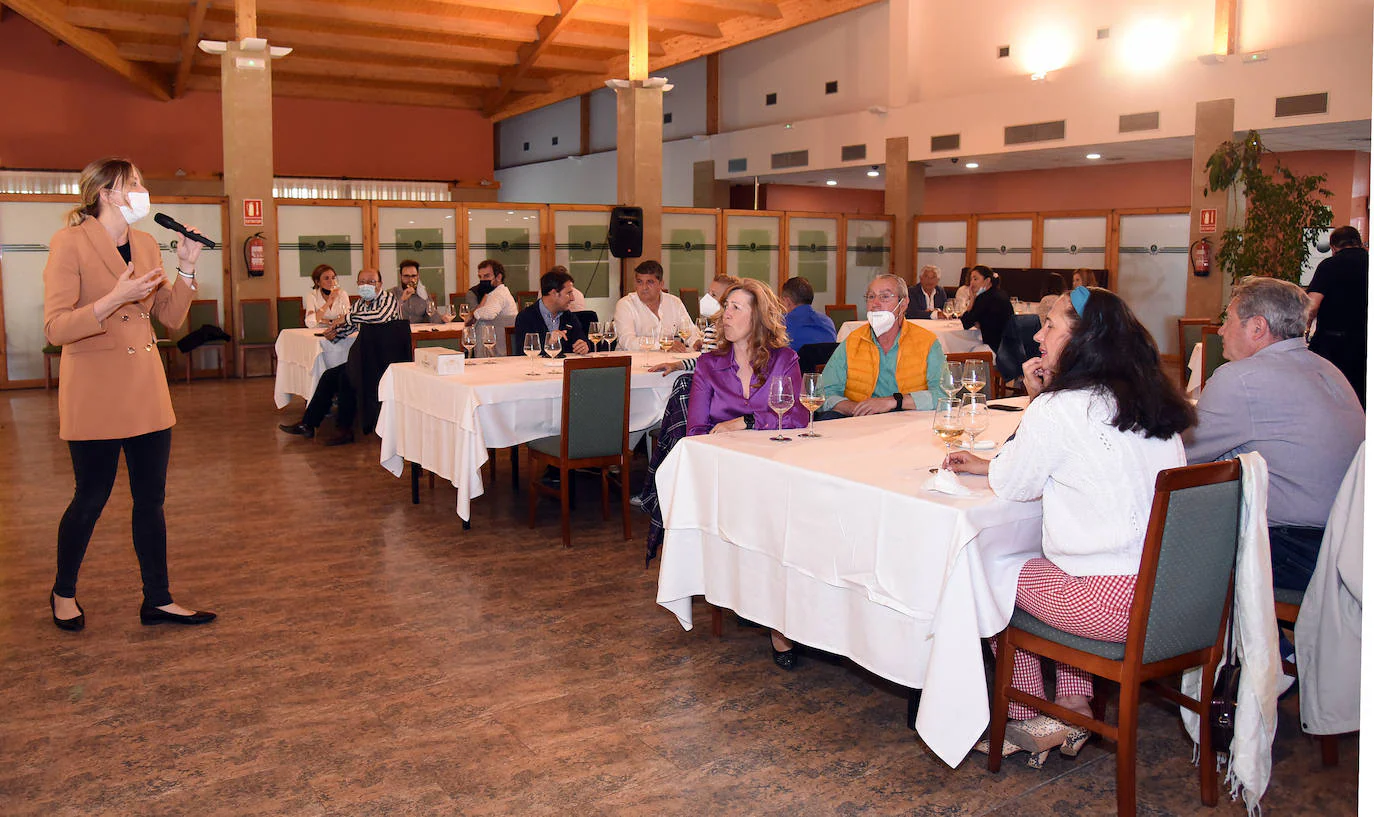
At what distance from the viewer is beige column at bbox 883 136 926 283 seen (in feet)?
50.0

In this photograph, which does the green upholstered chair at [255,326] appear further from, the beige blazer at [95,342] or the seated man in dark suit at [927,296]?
the beige blazer at [95,342]

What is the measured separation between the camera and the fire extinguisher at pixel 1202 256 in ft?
41.5

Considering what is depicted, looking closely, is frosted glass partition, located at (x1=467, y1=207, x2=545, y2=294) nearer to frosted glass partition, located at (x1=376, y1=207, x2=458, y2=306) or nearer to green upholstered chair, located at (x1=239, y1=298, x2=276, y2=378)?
frosted glass partition, located at (x1=376, y1=207, x2=458, y2=306)

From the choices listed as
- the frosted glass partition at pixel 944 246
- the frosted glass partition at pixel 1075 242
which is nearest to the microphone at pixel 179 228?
the frosted glass partition at pixel 1075 242

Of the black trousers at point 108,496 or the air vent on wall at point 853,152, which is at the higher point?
the air vent on wall at point 853,152

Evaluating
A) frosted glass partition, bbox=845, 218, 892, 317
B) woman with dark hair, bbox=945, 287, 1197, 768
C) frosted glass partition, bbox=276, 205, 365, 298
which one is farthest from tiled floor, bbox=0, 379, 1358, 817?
frosted glass partition, bbox=845, 218, 892, 317

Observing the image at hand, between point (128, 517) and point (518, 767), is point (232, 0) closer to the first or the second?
point (128, 517)

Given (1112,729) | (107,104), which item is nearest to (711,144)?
(107,104)

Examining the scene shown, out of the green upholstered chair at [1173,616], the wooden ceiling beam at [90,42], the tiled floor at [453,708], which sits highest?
the wooden ceiling beam at [90,42]

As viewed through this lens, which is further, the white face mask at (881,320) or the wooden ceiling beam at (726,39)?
the wooden ceiling beam at (726,39)

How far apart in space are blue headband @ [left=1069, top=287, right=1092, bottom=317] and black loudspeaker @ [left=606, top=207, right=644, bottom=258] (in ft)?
36.6

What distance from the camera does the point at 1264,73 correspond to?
11586 mm

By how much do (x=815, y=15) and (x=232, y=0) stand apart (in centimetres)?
765

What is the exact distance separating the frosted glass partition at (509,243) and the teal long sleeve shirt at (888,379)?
892 cm
